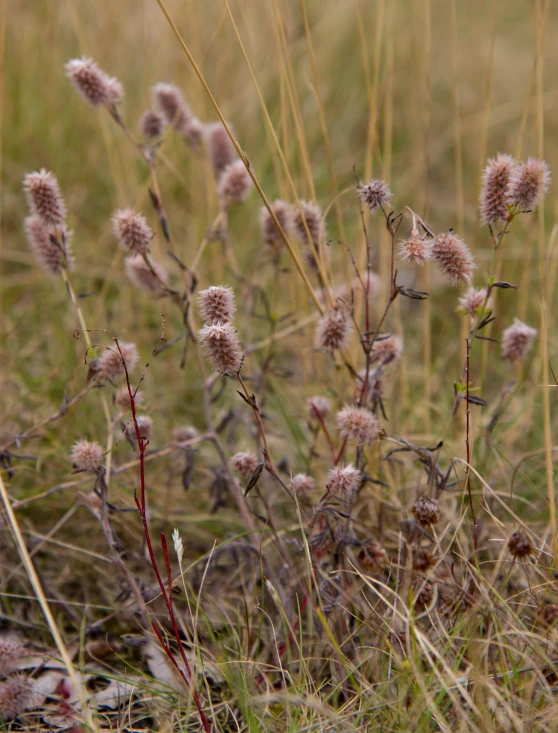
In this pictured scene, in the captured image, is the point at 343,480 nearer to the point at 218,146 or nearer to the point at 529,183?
the point at 529,183

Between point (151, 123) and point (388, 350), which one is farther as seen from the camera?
point (151, 123)

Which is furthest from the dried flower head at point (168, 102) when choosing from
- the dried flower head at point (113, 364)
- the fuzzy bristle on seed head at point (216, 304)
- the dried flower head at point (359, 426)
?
the dried flower head at point (359, 426)

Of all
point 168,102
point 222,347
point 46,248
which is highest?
point 168,102

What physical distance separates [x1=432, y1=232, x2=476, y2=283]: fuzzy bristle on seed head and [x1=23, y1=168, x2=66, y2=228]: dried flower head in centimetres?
68

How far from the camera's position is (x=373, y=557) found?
1237 mm

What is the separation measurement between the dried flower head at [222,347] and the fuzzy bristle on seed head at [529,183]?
0.48 m

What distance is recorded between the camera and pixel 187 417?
207 cm

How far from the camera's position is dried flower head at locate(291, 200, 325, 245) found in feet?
4.48

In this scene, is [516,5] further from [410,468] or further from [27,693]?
[27,693]

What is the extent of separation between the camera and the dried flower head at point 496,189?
44.6 inches

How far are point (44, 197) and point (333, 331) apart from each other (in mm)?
578

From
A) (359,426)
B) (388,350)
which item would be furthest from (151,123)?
(359,426)

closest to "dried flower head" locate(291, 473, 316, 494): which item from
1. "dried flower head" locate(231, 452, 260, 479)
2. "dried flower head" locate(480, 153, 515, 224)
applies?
"dried flower head" locate(231, 452, 260, 479)

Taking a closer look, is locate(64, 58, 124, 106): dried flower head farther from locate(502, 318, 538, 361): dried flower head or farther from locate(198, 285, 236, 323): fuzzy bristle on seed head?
locate(502, 318, 538, 361): dried flower head
